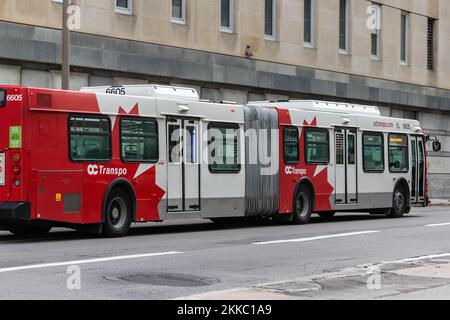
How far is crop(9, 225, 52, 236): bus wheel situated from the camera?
58.7ft

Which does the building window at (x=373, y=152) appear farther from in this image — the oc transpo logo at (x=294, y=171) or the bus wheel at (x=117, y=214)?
the bus wheel at (x=117, y=214)

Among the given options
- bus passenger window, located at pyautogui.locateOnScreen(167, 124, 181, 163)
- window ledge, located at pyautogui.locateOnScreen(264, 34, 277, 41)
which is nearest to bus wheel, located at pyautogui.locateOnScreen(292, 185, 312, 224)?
bus passenger window, located at pyautogui.locateOnScreen(167, 124, 181, 163)

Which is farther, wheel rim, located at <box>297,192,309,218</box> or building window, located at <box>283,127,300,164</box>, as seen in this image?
wheel rim, located at <box>297,192,309,218</box>

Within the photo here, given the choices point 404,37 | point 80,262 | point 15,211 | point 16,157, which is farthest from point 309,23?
point 80,262

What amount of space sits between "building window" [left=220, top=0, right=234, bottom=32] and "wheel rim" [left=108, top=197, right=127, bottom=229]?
16.8 metres

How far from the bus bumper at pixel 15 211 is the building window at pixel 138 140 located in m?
2.68

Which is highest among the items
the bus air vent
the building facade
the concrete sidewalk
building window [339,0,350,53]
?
building window [339,0,350,53]

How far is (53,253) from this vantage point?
48.0 ft

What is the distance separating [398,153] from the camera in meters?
26.8

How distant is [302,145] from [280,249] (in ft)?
23.9

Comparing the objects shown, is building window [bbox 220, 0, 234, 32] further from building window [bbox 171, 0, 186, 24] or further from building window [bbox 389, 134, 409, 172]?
building window [bbox 389, 134, 409, 172]

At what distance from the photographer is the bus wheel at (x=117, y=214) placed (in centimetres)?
1777

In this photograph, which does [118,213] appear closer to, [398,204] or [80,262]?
[80,262]

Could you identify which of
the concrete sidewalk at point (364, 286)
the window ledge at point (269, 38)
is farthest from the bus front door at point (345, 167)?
the window ledge at point (269, 38)
